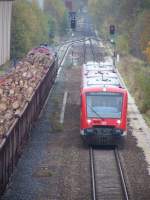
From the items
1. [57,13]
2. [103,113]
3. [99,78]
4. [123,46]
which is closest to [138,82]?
[99,78]

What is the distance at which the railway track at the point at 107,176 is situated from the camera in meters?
17.9

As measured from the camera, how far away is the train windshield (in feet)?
76.4

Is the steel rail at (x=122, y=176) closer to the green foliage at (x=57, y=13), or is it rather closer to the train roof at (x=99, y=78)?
the train roof at (x=99, y=78)

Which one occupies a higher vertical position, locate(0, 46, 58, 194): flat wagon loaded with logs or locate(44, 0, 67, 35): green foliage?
locate(44, 0, 67, 35): green foliage

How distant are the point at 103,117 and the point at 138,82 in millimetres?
14880

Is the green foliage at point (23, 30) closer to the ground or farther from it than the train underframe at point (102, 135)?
farther from it

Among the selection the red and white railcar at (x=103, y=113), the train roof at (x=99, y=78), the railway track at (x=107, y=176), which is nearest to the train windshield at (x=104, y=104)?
the red and white railcar at (x=103, y=113)

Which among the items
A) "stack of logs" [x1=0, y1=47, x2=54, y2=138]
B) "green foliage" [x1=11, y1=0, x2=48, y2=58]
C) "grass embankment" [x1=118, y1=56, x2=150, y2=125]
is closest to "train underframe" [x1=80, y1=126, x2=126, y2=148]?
"stack of logs" [x1=0, y1=47, x2=54, y2=138]

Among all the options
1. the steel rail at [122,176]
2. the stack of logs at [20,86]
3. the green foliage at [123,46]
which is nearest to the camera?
the steel rail at [122,176]

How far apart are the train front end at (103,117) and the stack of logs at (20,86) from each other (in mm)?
2208

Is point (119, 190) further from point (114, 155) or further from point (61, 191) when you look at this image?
point (114, 155)

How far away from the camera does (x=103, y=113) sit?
76.5 feet

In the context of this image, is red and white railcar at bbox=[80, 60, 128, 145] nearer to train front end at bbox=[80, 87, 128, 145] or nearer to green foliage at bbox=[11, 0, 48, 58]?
train front end at bbox=[80, 87, 128, 145]

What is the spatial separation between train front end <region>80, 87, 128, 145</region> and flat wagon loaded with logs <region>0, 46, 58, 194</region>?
2040 millimetres
